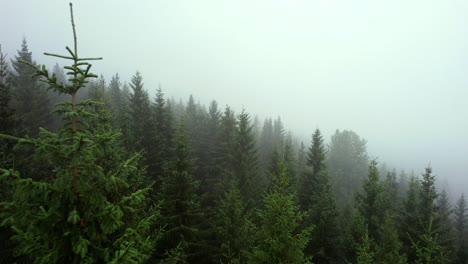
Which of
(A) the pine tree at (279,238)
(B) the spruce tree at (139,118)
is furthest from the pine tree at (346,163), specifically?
(A) the pine tree at (279,238)

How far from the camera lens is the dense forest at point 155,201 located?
592 cm

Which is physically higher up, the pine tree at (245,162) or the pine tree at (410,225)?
the pine tree at (245,162)

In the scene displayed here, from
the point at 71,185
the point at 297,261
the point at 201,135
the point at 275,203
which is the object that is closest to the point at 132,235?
the point at 71,185

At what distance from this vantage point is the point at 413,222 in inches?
1032

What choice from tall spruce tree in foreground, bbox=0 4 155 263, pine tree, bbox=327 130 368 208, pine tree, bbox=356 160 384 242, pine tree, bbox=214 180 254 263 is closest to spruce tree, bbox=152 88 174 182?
pine tree, bbox=214 180 254 263

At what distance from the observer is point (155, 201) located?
2291 cm

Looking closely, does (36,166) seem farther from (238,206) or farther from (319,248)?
(319,248)

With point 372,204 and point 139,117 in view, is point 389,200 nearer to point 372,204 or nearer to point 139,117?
point 372,204

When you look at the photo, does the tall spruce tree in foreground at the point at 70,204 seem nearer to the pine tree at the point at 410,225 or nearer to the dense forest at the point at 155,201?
the dense forest at the point at 155,201

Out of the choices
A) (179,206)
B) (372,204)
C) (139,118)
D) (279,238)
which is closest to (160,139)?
(139,118)

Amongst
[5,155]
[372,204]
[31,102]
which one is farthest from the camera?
[31,102]

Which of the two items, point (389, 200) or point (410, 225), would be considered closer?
point (410, 225)

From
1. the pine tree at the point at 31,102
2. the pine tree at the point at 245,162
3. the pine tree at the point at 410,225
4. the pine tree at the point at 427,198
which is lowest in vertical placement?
the pine tree at the point at 410,225

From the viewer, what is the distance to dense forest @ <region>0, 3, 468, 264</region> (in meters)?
5.92
